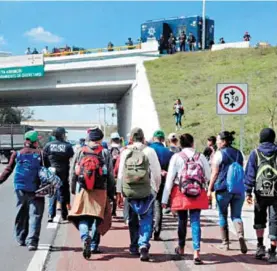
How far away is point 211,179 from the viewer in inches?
304

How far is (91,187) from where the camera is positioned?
722cm

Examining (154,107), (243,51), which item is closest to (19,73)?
(154,107)

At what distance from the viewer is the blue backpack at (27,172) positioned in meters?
7.94

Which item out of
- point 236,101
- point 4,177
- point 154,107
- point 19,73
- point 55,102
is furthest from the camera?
point 55,102

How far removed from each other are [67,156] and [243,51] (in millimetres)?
37093

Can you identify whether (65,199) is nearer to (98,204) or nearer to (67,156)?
(67,156)

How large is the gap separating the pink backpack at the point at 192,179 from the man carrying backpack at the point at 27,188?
225 centimetres

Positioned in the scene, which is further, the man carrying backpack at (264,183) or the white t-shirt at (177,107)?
the white t-shirt at (177,107)

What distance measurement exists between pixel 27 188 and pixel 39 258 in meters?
1.14

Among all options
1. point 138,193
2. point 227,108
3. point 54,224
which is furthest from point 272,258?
point 227,108

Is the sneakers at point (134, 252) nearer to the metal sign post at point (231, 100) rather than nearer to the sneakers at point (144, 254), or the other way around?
the sneakers at point (144, 254)

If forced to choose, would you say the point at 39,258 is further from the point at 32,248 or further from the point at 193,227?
the point at 193,227

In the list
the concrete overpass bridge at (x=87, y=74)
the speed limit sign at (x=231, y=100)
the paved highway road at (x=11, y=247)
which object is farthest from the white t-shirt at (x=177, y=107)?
the paved highway road at (x=11, y=247)

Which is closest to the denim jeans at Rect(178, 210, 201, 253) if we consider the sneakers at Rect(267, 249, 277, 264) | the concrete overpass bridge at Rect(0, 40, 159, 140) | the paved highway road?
the sneakers at Rect(267, 249, 277, 264)
